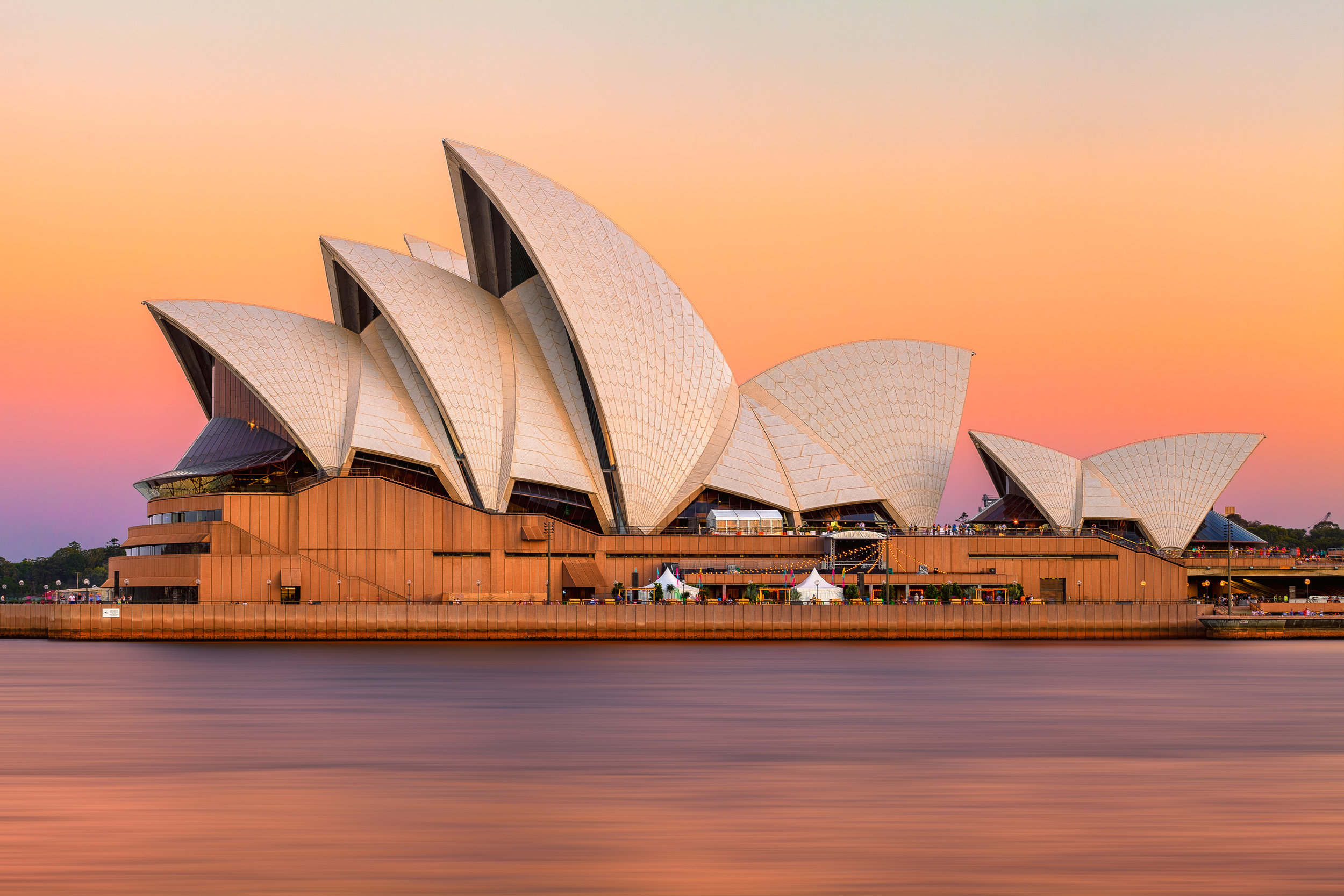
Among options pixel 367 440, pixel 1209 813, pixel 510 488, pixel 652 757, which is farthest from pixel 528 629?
pixel 1209 813

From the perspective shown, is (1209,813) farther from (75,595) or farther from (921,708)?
(75,595)

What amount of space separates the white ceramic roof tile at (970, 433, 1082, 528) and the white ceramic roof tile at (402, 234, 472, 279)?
2837 cm

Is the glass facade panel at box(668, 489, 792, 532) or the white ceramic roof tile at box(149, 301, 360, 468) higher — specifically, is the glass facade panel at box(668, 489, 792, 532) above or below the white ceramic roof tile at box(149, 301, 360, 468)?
below

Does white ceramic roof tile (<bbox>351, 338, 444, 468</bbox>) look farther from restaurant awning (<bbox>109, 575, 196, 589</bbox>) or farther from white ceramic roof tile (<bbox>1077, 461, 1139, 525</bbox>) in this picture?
white ceramic roof tile (<bbox>1077, 461, 1139, 525</bbox>)

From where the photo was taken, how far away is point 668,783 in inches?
818

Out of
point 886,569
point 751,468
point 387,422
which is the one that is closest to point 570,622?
point 387,422

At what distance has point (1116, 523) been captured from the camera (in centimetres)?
7569

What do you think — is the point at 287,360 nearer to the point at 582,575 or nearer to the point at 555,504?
the point at 555,504

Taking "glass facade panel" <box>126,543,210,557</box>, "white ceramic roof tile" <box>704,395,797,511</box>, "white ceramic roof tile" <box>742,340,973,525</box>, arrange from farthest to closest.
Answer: "white ceramic roof tile" <box>742,340,973,525</box>
"white ceramic roof tile" <box>704,395,797,511</box>
"glass facade panel" <box>126,543,210,557</box>

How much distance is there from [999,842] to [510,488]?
4694 centimetres

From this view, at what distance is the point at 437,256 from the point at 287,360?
41.3 feet

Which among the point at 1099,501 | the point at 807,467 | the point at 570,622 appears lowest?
the point at 570,622

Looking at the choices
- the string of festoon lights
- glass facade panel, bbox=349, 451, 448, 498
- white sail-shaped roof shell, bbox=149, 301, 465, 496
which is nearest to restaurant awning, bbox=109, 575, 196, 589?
white sail-shaped roof shell, bbox=149, 301, 465, 496

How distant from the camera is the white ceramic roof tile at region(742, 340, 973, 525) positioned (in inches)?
2781
